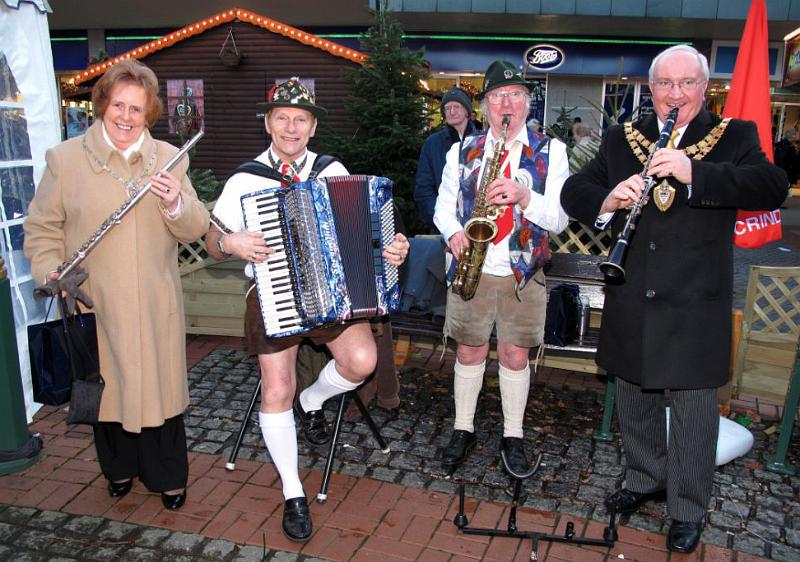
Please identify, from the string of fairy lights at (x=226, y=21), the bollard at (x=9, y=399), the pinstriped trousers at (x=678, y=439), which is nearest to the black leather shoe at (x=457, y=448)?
the pinstriped trousers at (x=678, y=439)

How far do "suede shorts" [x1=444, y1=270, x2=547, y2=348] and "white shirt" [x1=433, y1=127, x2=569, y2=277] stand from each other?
110mm

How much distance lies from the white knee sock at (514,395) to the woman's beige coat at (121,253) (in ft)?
6.15

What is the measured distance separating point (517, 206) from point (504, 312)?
0.61 metres

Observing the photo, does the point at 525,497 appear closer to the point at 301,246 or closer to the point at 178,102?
the point at 301,246

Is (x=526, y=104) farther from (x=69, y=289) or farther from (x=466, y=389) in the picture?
(x=69, y=289)

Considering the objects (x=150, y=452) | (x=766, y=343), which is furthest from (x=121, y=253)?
(x=766, y=343)

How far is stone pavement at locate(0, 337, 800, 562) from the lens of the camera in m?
3.32

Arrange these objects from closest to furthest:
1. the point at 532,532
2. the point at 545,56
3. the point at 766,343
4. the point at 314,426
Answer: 1. the point at 532,532
2. the point at 314,426
3. the point at 766,343
4. the point at 545,56

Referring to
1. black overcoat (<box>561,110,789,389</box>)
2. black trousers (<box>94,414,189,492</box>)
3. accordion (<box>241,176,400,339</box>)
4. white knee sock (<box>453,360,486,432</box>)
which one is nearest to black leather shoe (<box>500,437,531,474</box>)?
white knee sock (<box>453,360,486,432</box>)

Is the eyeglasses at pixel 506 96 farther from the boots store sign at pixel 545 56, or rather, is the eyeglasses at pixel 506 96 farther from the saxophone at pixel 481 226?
the boots store sign at pixel 545 56

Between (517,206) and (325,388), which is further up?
(517,206)

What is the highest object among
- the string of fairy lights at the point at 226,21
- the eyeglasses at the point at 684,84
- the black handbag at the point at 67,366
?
the string of fairy lights at the point at 226,21

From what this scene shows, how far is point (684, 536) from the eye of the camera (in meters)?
3.30

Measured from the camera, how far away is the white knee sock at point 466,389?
4.05 m
